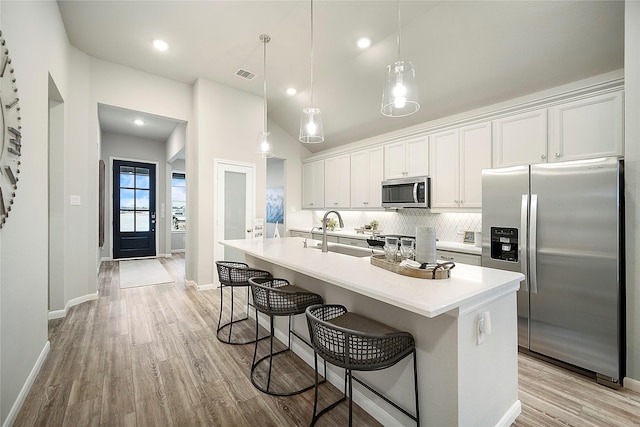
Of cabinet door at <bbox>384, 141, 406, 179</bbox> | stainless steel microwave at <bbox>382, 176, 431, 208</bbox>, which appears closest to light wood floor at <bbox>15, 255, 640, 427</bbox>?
stainless steel microwave at <bbox>382, 176, 431, 208</bbox>

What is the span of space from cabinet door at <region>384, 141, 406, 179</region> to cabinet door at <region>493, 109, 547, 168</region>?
4.34 feet

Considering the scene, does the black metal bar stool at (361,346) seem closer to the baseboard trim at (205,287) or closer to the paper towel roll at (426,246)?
the paper towel roll at (426,246)

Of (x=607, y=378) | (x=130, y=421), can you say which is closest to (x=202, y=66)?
(x=130, y=421)

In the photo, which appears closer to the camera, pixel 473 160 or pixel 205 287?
pixel 473 160

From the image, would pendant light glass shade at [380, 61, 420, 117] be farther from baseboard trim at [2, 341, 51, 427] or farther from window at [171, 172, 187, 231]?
window at [171, 172, 187, 231]

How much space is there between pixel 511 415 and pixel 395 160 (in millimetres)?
3533

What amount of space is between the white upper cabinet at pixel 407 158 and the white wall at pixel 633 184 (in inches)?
85.6

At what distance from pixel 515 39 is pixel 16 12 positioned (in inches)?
160

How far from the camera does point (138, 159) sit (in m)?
7.45

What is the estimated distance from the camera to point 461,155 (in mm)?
3781

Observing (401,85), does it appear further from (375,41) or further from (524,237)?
(375,41)

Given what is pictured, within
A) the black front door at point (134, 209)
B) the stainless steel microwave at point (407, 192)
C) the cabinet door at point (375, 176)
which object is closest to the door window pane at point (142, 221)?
the black front door at point (134, 209)

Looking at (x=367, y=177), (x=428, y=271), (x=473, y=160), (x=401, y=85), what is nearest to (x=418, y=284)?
(x=428, y=271)

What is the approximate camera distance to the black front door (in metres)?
7.23
